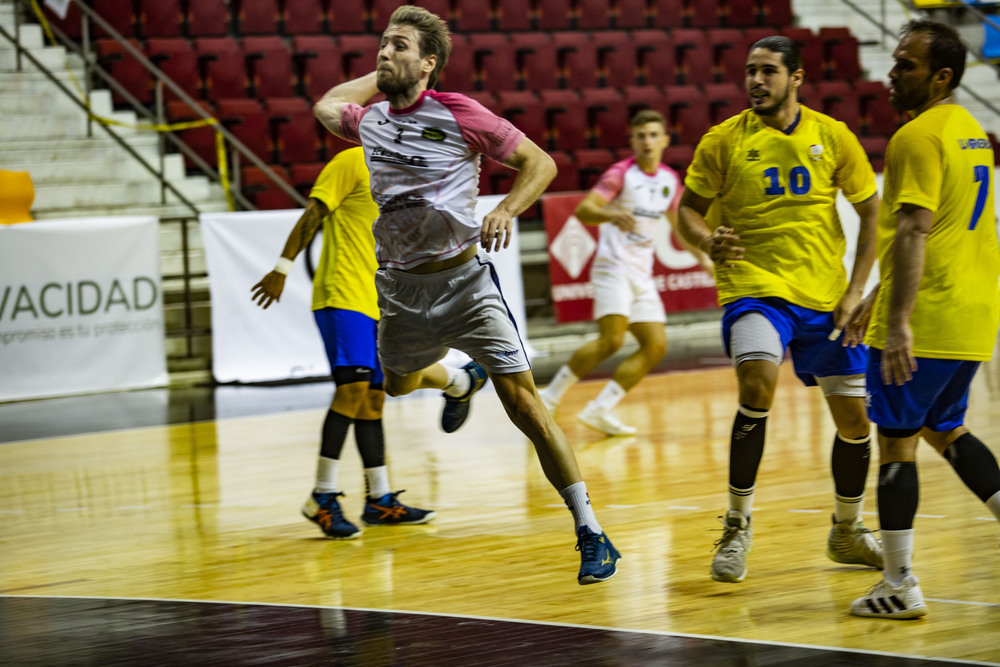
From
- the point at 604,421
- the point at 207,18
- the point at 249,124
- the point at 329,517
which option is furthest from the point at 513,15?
the point at 329,517

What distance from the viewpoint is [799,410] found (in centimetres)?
808

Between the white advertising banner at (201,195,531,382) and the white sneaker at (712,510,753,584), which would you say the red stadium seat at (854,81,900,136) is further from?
the white sneaker at (712,510,753,584)

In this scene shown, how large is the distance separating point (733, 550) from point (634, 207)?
13.5 ft

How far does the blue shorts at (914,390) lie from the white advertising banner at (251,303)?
7.37 meters

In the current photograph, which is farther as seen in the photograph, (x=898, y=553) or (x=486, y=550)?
(x=486, y=550)

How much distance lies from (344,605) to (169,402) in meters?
6.12

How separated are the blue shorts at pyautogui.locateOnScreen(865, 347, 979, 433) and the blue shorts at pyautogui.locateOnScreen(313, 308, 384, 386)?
7.52 feet

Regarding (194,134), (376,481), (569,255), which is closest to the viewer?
(376,481)

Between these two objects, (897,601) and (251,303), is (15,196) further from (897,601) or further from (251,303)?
(897,601)

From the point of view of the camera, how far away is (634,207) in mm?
7918

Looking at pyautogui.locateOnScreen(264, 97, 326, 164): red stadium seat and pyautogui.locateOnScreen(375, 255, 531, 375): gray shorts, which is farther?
pyautogui.locateOnScreen(264, 97, 326, 164): red stadium seat

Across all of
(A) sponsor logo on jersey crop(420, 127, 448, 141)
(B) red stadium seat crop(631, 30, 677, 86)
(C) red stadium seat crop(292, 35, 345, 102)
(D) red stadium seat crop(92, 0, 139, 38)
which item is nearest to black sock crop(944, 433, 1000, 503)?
(A) sponsor logo on jersey crop(420, 127, 448, 141)

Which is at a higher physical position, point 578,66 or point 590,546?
point 578,66

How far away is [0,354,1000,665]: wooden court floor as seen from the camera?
354 centimetres
